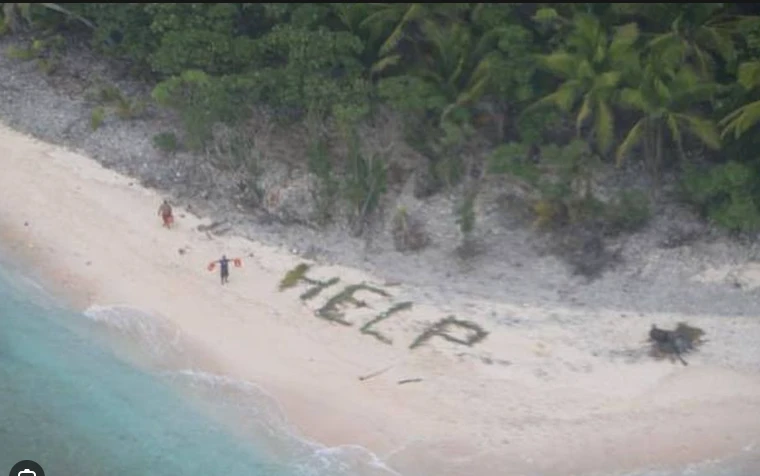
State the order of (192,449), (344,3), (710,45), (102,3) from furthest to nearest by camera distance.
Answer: (102,3)
(344,3)
(710,45)
(192,449)

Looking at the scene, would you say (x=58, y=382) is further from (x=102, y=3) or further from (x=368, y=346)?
(x=102, y=3)

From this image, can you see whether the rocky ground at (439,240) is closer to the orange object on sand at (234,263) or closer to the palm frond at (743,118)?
the orange object on sand at (234,263)

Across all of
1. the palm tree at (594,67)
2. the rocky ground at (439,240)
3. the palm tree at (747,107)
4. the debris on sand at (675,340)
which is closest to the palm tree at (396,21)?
the palm tree at (594,67)

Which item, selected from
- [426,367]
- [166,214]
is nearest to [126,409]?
[426,367]

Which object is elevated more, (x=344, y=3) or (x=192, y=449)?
(x=344, y=3)

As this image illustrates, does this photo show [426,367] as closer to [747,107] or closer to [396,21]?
[747,107]

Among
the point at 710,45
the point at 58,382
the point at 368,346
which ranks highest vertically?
the point at 710,45

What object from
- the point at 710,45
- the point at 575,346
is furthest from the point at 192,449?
the point at 710,45
